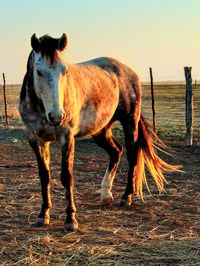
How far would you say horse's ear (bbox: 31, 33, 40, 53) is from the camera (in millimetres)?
4531

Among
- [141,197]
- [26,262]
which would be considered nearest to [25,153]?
[141,197]

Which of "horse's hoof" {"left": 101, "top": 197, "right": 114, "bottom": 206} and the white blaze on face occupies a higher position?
the white blaze on face

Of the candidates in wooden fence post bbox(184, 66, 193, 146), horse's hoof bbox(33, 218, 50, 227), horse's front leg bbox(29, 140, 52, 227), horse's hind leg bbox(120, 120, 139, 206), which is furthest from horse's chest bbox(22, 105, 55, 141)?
wooden fence post bbox(184, 66, 193, 146)

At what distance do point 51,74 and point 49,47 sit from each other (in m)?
0.29

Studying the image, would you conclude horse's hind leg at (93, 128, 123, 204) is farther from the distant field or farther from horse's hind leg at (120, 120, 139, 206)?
the distant field

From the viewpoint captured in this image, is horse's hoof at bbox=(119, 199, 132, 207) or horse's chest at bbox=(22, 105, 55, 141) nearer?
horse's chest at bbox=(22, 105, 55, 141)

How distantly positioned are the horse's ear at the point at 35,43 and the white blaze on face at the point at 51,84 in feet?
0.17

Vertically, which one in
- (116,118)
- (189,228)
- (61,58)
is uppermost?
(61,58)

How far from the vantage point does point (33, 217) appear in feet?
17.9

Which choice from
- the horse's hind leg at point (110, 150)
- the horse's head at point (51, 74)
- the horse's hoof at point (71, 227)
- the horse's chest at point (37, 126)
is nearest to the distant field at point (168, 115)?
the horse's hind leg at point (110, 150)

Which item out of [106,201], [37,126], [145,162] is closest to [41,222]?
[37,126]

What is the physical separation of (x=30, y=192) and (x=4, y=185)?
0.68 m

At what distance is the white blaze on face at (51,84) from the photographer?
14.1 feet

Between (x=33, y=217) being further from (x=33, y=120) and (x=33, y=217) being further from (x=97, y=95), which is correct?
(x=97, y=95)
